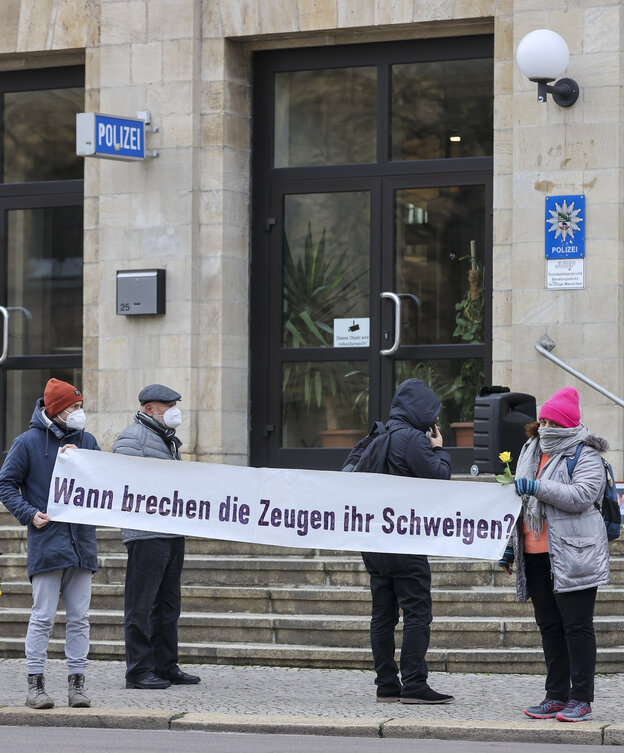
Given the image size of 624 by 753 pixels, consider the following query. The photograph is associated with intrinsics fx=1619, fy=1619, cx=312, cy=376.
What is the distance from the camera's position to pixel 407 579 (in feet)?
30.8

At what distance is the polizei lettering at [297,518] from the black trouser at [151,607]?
691 mm

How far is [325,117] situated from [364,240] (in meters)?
1.21

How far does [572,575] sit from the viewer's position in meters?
8.66

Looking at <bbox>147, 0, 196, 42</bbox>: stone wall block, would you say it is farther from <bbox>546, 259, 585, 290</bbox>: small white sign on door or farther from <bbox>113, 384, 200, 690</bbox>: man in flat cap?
<bbox>113, 384, 200, 690</bbox>: man in flat cap

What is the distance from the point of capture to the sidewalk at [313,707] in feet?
28.2

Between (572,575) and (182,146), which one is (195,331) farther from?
(572,575)

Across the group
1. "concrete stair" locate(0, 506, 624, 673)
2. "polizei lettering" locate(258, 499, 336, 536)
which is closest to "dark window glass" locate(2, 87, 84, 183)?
"concrete stair" locate(0, 506, 624, 673)

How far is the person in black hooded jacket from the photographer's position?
9.32 meters

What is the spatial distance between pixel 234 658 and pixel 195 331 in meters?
4.03

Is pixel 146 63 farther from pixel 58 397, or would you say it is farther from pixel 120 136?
pixel 58 397

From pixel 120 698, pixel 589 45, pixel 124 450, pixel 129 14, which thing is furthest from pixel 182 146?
pixel 120 698

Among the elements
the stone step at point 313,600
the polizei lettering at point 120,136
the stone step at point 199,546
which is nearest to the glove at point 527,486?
the stone step at point 313,600

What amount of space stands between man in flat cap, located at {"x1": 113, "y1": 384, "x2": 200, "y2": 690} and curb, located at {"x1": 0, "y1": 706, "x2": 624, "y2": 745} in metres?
0.93

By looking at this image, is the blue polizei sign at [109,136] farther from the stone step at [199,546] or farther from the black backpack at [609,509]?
the black backpack at [609,509]
